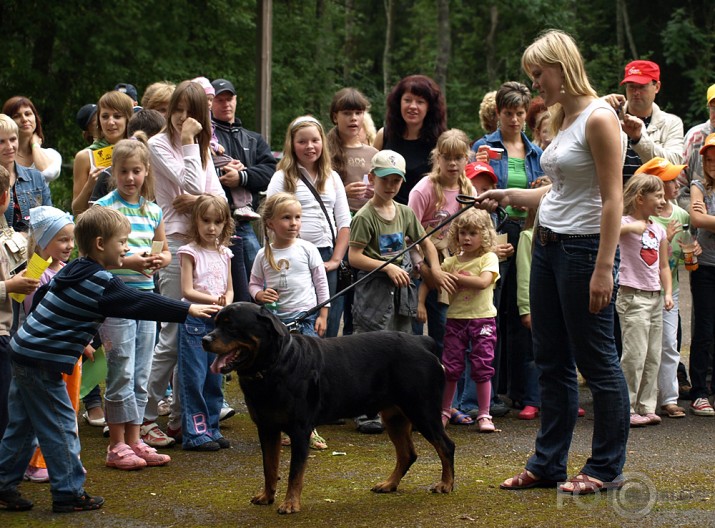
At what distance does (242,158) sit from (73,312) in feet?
9.97

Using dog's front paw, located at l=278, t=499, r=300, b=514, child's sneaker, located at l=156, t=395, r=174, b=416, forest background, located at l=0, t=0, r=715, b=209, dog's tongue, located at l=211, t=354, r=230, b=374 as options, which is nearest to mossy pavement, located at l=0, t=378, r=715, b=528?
dog's front paw, located at l=278, t=499, r=300, b=514

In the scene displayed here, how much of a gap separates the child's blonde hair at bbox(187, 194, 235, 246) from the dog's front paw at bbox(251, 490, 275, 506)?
1989 millimetres

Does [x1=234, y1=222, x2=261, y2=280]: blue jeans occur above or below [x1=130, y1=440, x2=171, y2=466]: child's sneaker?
above

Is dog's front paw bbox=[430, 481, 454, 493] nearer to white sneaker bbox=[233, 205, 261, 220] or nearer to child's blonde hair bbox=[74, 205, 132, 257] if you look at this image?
child's blonde hair bbox=[74, 205, 132, 257]

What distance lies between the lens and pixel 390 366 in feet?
18.5

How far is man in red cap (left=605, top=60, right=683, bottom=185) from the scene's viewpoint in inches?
321

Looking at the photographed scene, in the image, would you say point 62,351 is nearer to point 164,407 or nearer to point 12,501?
point 12,501

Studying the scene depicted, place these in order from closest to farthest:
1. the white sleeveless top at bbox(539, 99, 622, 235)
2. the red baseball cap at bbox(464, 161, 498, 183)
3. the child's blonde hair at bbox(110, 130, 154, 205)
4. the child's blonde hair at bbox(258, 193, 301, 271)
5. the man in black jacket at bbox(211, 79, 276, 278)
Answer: the white sleeveless top at bbox(539, 99, 622, 235)
the child's blonde hair at bbox(110, 130, 154, 205)
the child's blonde hair at bbox(258, 193, 301, 271)
the man in black jacket at bbox(211, 79, 276, 278)
the red baseball cap at bbox(464, 161, 498, 183)

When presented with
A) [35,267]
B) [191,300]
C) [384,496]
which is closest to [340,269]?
[191,300]

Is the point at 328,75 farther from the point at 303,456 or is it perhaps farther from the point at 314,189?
the point at 303,456

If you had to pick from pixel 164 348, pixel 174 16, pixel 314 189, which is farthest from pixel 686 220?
pixel 174 16

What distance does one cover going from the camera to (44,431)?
527 cm

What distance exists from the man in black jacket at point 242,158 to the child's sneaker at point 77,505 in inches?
109

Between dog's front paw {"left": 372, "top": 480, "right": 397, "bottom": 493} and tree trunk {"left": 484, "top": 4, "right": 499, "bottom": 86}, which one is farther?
tree trunk {"left": 484, "top": 4, "right": 499, "bottom": 86}
